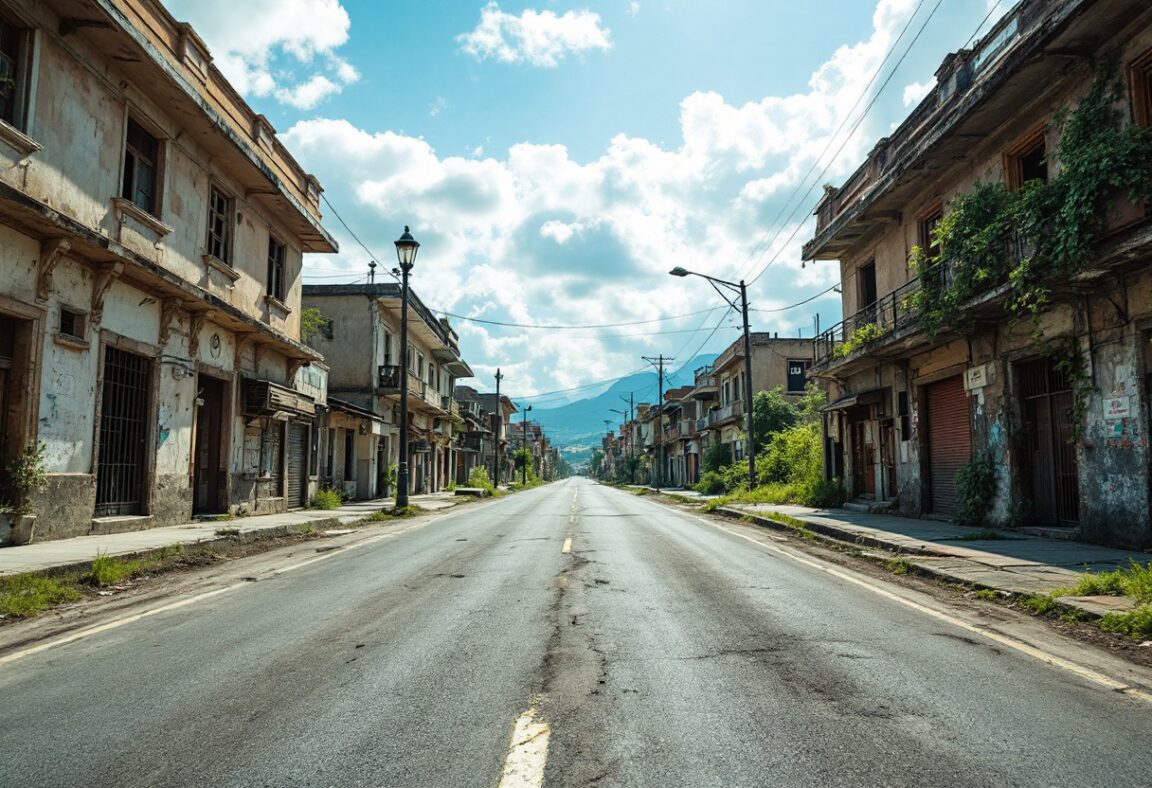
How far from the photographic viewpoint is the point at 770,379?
46.1 metres

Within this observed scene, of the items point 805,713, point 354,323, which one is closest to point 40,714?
point 805,713

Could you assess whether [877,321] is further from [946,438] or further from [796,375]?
[796,375]

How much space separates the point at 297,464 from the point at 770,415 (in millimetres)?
26984

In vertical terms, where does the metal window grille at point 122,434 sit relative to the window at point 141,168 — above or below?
below

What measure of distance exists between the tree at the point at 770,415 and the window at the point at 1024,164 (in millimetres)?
26793

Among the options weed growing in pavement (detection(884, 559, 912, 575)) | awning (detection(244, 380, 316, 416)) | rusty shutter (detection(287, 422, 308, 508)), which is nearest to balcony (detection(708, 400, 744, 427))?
rusty shutter (detection(287, 422, 308, 508))

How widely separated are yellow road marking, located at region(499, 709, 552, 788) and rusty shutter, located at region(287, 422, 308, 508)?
1883 centimetres

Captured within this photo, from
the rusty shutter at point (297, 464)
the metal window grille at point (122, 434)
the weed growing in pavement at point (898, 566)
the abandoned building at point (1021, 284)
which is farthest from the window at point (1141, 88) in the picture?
the rusty shutter at point (297, 464)

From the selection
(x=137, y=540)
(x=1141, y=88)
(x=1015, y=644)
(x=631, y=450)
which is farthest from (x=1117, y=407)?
(x=631, y=450)

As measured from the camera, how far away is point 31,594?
6902 millimetres

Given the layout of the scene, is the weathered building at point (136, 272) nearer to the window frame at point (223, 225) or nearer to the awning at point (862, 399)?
the window frame at point (223, 225)

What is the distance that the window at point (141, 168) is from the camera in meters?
13.1

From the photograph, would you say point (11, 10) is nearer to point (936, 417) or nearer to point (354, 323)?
point (936, 417)

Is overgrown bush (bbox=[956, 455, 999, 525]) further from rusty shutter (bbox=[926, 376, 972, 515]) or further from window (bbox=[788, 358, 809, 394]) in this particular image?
window (bbox=[788, 358, 809, 394])
